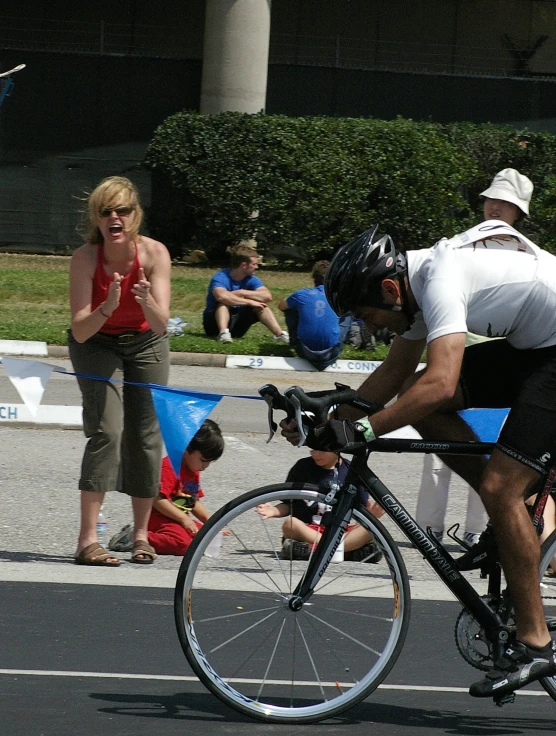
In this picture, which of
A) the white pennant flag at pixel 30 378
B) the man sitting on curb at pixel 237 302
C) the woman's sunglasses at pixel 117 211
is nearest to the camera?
the woman's sunglasses at pixel 117 211

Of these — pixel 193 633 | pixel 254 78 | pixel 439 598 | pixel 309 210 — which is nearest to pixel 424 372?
pixel 193 633

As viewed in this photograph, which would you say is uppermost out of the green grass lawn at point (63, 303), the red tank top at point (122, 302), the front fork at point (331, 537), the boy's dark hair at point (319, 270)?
the red tank top at point (122, 302)

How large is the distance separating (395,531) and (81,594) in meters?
2.40

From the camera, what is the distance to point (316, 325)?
14305mm

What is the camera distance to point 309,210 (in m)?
22.0

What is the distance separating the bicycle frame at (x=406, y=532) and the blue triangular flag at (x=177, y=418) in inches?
86.7

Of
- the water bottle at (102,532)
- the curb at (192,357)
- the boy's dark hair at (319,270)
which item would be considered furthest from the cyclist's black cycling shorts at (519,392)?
the curb at (192,357)

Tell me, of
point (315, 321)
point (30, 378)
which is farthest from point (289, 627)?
point (315, 321)

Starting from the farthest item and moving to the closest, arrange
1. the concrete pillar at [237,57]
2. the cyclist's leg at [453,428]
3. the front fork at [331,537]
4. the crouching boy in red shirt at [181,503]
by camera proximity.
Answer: the concrete pillar at [237,57]
the crouching boy in red shirt at [181,503]
the cyclist's leg at [453,428]
the front fork at [331,537]

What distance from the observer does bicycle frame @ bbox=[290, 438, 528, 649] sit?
430 cm

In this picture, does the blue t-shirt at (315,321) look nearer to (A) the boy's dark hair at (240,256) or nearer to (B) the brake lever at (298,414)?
(A) the boy's dark hair at (240,256)

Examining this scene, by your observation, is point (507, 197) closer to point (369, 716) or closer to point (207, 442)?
point (207, 442)

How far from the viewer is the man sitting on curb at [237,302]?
1563 centimetres

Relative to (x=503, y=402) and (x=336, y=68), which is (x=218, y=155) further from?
(x=503, y=402)
